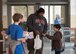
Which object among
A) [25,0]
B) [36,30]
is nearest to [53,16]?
[25,0]

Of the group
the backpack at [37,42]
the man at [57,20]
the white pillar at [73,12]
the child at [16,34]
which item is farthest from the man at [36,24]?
the white pillar at [73,12]

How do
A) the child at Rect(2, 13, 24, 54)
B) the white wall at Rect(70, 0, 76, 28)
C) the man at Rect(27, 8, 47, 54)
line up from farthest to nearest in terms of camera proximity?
the white wall at Rect(70, 0, 76, 28)
the man at Rect(27, 8, 47, 54)
the child at Rect(2, 13, 24, 54)

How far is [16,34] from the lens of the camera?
614cm

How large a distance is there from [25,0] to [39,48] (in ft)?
42.9

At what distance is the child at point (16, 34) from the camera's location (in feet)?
20.0

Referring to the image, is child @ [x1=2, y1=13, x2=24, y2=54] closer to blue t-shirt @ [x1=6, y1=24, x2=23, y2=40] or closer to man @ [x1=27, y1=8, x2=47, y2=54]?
blue t-shirt @ [x1=6, y1=24, x2=23, y2=40]

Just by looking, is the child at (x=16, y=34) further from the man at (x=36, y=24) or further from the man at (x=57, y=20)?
the man at (x=57, y=20)

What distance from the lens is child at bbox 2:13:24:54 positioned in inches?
240

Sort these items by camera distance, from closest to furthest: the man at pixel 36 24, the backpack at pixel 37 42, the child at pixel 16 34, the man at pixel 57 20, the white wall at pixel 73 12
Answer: the child at pixel 16 34 → the backpack at pixel 37 42 → the man at pixel 36 24 → the man at pixel 57 20 → the white wall at pixel 73 12

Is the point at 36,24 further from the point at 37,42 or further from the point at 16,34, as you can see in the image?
the point at 16,34

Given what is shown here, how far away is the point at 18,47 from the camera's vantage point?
6.27 m

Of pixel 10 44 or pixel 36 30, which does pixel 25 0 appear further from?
pixel 10 44

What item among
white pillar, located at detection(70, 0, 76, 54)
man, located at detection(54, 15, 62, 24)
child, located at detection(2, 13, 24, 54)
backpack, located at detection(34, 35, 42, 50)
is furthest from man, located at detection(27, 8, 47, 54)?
white pillar, located at detection(70, 0, 76, 54)

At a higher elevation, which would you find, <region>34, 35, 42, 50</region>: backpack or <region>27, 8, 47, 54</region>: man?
<region>27, 8, 47, 54</region>: man
